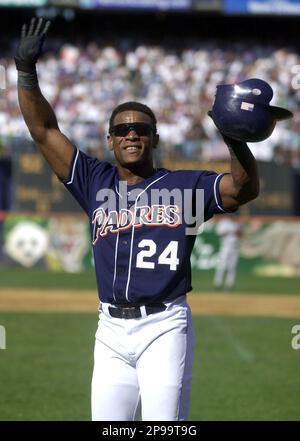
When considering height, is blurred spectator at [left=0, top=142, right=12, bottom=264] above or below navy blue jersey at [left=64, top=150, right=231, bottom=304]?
below

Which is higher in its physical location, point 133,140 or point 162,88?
point 162,88

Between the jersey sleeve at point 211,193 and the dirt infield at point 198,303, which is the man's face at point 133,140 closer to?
the jersey sleeve at point 211,193

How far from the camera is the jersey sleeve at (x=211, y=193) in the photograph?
4062 millimetres

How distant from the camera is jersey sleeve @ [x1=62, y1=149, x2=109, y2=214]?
432 cm

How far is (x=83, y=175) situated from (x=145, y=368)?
1.08 meters

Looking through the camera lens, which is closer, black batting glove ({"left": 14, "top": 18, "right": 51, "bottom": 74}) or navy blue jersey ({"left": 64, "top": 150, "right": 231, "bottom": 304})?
navy blue jersey ({"left": 64, "top": 150, "right": 231, "bottom": 304})

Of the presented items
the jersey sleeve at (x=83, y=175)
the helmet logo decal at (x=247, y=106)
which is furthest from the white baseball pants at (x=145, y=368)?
the helmet logo decal at (x=247, y=106)

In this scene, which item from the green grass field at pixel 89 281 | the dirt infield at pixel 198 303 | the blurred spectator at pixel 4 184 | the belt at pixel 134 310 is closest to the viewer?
the belt at pixel 134 310

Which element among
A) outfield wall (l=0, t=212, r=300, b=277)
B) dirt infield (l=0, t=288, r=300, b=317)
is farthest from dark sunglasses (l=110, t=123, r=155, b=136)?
outfield wall (l=0, t=212, r=300, b=277)

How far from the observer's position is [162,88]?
25.4m

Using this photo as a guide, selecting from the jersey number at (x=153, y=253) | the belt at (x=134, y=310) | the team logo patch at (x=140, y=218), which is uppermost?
the team logo patch at (x=140, y=218)

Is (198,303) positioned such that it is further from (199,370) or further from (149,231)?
(149,231)

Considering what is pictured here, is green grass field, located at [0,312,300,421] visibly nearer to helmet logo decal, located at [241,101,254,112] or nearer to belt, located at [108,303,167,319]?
belt, located at [108,303,167,319]

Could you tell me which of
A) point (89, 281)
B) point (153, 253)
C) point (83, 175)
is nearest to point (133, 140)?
point (83, 175)
